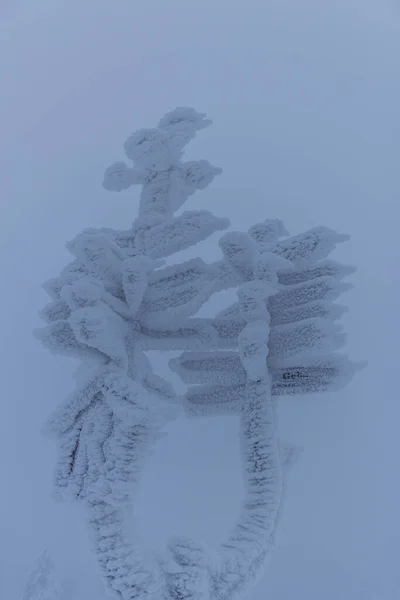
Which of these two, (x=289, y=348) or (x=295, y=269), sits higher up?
(x=295, y=269)

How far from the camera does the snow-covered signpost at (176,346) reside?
242 cm

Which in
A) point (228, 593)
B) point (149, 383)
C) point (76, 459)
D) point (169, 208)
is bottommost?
point (228, 593)

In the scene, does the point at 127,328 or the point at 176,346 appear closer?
the point at 127,328

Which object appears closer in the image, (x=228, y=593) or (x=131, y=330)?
(x=228, y=593)

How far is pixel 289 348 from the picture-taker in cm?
287

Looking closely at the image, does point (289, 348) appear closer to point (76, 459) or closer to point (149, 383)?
point (149, 383)

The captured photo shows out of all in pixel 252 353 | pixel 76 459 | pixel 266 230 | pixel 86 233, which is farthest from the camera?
pixel 266 230

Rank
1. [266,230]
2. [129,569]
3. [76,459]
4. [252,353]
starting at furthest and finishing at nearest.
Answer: [266,230] < [252,353] < [76,459] < [129,569]

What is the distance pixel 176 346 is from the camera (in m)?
3.08

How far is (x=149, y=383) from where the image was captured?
294 cm

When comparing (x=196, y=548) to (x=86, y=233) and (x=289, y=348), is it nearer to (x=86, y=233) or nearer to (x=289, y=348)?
(x=289, y=348)

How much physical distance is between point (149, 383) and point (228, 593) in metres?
1.00

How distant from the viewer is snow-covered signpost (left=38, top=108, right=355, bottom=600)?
7.93ft

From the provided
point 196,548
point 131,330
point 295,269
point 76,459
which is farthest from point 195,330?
point 196,548
